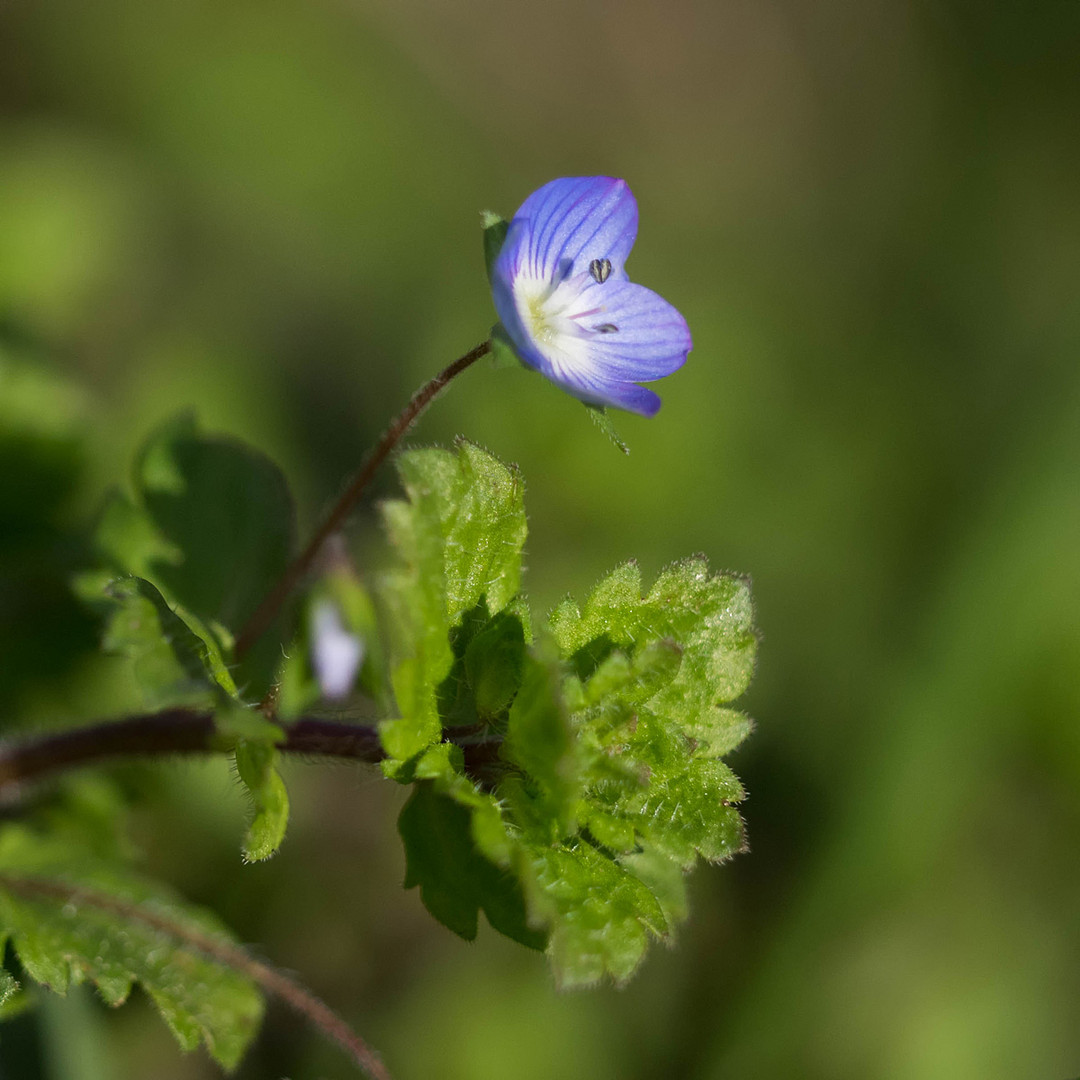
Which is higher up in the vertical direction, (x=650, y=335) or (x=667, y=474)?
(x=650, y=335)

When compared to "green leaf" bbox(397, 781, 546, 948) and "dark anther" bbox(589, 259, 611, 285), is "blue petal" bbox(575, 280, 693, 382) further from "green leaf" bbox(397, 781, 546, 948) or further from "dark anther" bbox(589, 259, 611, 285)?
"green leaf" bbox(397, 781, 546, 948)

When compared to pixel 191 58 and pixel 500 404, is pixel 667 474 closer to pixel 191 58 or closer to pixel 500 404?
pixel 500 404

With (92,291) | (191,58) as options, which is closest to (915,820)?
(92,291)

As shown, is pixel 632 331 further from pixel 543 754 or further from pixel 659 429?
pixel 659 429

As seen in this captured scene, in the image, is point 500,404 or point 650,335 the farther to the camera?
point 500,404

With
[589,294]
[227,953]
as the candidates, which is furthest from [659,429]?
[227,953]

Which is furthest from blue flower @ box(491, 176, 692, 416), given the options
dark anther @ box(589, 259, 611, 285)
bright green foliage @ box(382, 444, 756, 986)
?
bright green foliage @ box(382, 444, 756, 986)

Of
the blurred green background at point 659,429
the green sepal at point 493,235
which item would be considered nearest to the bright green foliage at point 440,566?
the green sepal at point 493,235
